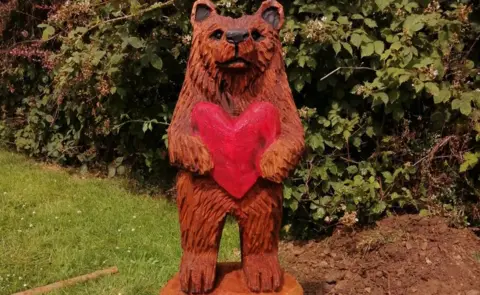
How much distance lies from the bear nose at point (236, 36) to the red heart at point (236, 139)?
273 millimetres

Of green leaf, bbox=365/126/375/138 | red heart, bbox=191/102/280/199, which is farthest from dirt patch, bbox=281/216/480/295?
A: red heart, bbox=191/102/280/199

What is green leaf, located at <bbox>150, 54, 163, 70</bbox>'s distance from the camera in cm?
426

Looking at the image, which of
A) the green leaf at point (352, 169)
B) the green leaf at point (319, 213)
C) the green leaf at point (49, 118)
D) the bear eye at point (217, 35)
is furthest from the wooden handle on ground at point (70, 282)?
the green leaf at point (49, 118)

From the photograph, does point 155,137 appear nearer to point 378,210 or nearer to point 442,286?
point 378,210

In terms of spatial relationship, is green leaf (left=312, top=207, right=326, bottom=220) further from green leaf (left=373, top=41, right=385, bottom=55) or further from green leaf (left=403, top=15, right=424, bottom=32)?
green leaf (left=403, top=15, right=424, bottom=32)

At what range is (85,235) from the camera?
4191 millimetres

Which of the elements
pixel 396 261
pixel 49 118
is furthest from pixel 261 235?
pixel 49 118

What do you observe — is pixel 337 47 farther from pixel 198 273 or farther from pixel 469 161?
pixel 198 273

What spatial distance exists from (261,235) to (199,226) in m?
0.26

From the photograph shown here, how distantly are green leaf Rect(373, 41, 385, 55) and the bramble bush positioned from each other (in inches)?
0.5

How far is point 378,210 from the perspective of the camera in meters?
3.90

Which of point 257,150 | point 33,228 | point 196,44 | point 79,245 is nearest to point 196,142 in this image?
point 257,150

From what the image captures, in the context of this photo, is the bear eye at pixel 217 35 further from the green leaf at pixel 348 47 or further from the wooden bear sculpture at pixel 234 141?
the green leaf at pixel 348 47

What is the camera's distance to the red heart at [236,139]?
2.22m
